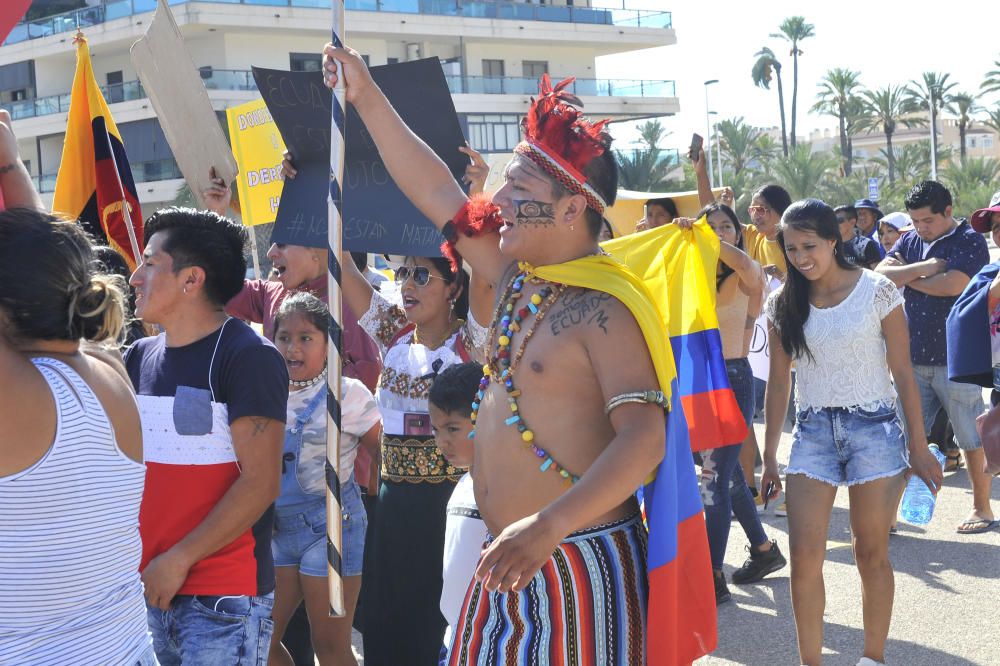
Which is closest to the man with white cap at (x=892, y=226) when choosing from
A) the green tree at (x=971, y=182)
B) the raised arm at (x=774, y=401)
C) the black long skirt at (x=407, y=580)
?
the raised arm at (x=774, y=401)

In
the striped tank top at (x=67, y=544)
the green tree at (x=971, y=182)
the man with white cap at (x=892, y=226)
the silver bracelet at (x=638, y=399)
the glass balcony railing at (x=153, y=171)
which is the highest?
the glass balcony railing at (x=153, y=171)

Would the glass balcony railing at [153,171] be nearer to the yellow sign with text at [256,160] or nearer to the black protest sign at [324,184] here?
the yellow sign with text at [256,160]

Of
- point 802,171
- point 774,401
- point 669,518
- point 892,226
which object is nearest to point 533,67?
point 802,171

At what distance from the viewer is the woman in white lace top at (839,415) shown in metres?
5.19

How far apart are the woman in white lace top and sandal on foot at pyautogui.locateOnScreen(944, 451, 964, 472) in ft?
15.0

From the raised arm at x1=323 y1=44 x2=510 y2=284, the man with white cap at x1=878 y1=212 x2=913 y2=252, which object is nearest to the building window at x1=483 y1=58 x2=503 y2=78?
the man with white cap at x1=878 y1=212 x2=913 y2=252

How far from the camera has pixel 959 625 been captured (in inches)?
234

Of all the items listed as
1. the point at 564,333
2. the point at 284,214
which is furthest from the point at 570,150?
the point at 284,214

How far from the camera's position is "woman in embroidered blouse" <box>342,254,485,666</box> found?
15.0ft

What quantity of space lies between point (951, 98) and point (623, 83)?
69.7ft

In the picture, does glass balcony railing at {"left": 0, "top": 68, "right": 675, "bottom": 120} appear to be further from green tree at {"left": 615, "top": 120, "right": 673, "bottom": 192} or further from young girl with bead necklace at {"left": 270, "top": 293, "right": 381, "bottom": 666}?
young girl with bead necklace at {"left": 270, "top": 293, "right": 381, "bottom": 666}

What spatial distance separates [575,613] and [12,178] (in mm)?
2254

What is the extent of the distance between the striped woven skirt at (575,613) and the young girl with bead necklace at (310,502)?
1.58 m

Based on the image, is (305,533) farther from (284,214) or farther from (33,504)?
(33,504)
